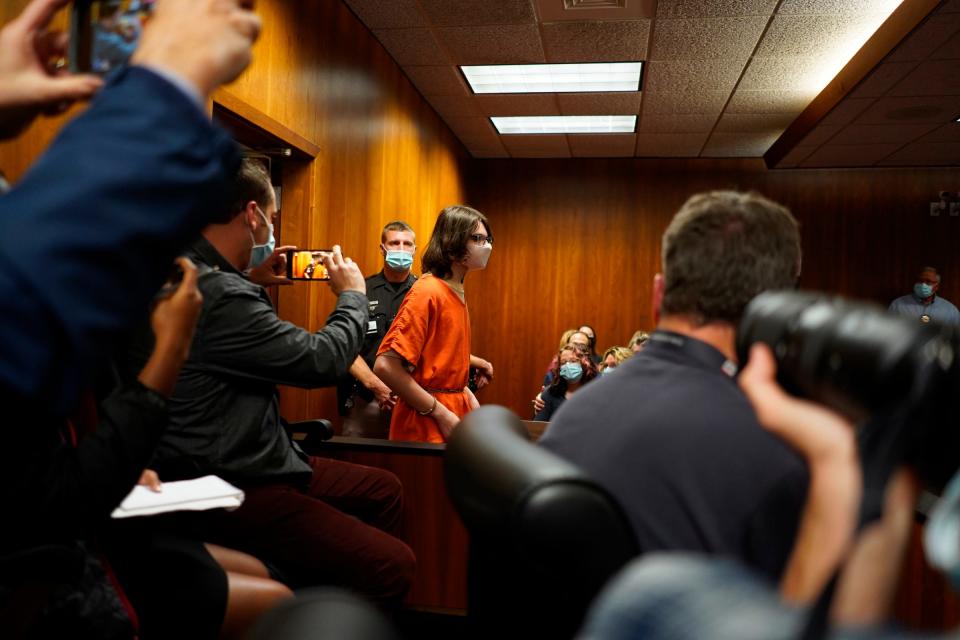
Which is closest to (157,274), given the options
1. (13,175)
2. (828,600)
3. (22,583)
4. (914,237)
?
(828,600)

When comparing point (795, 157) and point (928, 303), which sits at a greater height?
point (795, 157)

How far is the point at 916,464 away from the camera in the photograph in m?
0.47

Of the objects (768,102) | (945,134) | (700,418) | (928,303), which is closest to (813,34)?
(768,102)

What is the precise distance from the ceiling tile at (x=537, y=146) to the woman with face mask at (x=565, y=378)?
3.19 metres

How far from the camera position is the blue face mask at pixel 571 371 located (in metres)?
4.55

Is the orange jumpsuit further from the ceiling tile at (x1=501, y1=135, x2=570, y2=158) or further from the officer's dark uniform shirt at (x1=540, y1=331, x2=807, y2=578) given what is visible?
the ceiling tile at (x1=501, y1=135, x2=570, y2=158)

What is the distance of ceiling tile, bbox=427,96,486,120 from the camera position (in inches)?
236

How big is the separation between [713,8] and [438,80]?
2154 mm

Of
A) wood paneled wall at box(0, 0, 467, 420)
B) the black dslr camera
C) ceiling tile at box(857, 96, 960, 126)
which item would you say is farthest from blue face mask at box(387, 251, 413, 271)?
the black dslr camera

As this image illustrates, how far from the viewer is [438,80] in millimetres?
5520

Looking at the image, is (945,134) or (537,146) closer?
(945,134)

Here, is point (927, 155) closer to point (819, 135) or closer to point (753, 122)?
point (819, 135)

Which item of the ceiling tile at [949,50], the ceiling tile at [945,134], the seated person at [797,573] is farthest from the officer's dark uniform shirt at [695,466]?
the ceiling tile at [945,134]

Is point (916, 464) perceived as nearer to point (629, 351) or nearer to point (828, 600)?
point (828, 600)
